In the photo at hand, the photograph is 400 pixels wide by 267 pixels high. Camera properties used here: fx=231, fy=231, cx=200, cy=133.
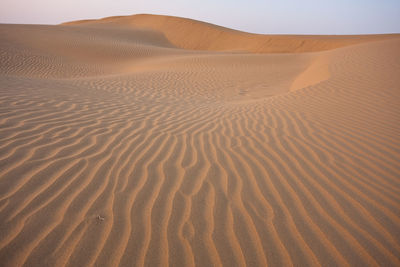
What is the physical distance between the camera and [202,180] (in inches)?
101

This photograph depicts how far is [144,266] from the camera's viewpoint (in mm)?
1630

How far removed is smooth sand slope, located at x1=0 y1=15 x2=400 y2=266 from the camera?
176 cm

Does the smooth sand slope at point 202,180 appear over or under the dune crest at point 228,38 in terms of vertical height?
under

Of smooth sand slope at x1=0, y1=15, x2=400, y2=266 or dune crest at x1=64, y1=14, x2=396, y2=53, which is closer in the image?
smooth sand slope at x1=0, y1=15, x2=400, y2=266

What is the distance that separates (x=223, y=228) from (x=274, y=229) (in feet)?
1.43

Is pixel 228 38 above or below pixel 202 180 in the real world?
above

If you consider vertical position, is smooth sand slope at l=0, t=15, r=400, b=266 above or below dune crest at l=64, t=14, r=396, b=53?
below

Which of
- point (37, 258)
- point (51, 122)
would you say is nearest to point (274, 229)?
point (37, 258)

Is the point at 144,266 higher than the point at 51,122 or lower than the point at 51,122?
lower

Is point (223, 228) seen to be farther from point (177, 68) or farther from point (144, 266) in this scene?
point (177, 68)

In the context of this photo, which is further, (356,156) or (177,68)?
(177,68)

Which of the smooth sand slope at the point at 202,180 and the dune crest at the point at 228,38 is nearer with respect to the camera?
the smooth sand slope at the point at 202,180

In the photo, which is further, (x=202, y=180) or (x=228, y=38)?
(x=228, y=38)

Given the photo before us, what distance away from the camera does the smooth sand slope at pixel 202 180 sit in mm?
1760
